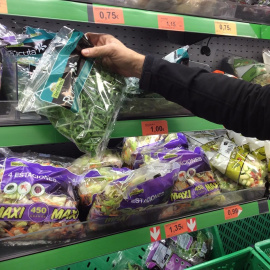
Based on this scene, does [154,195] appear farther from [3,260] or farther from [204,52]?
[204,52]

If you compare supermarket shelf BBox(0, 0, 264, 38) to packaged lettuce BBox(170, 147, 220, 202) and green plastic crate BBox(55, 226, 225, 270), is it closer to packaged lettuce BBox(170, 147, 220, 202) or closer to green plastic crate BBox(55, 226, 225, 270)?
packaged lettuce BBox(170, 147, 220, 202)

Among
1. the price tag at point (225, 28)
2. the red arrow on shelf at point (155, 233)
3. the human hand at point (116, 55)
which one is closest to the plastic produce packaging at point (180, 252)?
the red arrow on shelf at point (155, 233)

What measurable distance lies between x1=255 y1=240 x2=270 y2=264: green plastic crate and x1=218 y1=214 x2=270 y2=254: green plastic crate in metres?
0.26

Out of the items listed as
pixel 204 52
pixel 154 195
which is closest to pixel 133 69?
pixel 154 195

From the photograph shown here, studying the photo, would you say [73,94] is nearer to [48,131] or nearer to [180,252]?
[48,131]

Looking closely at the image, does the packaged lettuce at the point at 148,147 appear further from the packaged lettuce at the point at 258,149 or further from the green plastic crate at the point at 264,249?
the green plastic crate at the point at 264,249

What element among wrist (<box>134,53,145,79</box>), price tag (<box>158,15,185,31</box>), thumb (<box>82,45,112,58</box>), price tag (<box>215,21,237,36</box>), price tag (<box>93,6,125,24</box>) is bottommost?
wrist (<box>134,53,145,79</box>)

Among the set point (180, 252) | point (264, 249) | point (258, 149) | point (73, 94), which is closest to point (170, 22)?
point (73, 94)

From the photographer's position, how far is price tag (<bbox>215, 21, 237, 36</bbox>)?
A: 1.18 meters

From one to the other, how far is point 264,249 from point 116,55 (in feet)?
4.44

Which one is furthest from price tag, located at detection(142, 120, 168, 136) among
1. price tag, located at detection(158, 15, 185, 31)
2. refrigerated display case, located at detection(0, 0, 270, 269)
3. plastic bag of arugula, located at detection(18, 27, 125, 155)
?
price tag, located at detection(158, 15, 185, 31)

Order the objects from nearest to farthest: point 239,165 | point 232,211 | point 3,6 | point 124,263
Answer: point 3,6 < point 232,211 < point 239,165 < point 124,263

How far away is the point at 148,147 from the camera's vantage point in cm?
135

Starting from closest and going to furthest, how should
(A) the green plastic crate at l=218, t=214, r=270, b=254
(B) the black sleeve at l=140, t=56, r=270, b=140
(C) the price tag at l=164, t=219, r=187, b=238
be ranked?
1. (B) the black sleeve at l=140, t=56, r=270, b=140
2. (C) the price tag at l=164, t=219, r=187, b=238
3. (A) the green plastic crate at l=218, t=214, r=270, b=254
